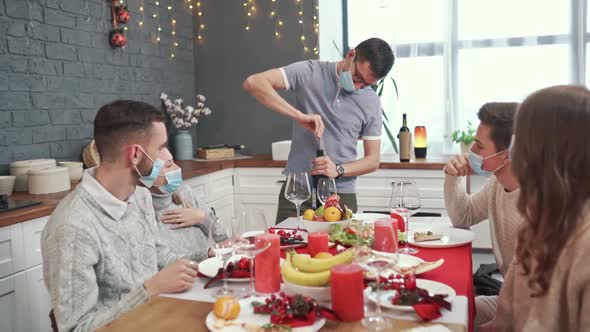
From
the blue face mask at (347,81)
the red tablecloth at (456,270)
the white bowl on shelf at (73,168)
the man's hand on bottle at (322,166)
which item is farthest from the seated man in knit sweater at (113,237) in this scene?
the white bowl on shelf at (73,168)

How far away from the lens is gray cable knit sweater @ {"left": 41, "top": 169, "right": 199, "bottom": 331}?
5.03 ft

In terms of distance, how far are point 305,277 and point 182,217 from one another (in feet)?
3.20

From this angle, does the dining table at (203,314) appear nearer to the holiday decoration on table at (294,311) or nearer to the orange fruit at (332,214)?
the holiday decoration on table at (294,311)

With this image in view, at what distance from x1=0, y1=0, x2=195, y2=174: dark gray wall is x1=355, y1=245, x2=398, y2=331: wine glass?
2.41m

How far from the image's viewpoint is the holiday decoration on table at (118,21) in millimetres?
3902

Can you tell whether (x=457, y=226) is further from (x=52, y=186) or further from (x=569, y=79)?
(x=569, y=79)

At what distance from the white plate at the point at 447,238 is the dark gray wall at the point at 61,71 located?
87.2 inches

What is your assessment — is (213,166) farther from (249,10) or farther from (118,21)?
(249,10)

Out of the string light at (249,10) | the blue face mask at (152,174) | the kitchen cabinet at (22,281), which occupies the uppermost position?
the string light at (249,10)

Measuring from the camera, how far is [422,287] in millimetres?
1584

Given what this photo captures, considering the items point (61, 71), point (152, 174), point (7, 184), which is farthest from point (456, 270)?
point (61, 71)

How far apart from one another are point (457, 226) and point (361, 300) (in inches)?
47.5

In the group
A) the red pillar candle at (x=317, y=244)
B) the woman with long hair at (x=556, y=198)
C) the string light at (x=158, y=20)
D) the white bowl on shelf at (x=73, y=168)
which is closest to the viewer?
the woman with long hair at (x=556, y=198)

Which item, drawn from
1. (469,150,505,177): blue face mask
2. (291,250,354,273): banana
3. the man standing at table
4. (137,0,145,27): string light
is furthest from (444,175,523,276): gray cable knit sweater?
(137,0,145,27): string light
